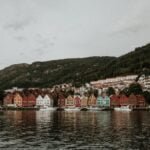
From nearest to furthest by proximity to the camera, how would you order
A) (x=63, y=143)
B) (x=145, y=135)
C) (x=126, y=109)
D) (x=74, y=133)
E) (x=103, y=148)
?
(x=103, y=148)
(x=63, y=143)
(x=145, y=135)
(x=74, y=133)
(x=126, y=109)

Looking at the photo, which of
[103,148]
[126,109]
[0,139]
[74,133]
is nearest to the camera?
[103,148]

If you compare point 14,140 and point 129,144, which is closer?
point 129,144

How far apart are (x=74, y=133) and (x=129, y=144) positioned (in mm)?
15611

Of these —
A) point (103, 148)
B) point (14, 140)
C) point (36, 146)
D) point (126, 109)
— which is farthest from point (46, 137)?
point (126, 109)

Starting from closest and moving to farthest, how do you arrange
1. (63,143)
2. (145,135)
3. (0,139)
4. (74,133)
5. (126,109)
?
1. (63,143)
2. (0,139)
3. (145,135)
4. (74,133)
5. (126,109)

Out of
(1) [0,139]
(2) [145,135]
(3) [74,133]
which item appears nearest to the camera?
(1) [0,139]

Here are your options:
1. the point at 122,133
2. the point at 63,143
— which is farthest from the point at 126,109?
the point at 63,143

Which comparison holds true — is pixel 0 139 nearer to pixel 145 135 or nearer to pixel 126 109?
pixel 145 135

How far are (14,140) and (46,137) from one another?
5.39 meters

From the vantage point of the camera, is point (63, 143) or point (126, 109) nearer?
point (63, 143)

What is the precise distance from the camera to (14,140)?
195 ft

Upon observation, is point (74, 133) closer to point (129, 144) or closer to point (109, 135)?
point (109, 135)

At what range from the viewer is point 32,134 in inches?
2667

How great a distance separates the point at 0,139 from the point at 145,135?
69.6ft
